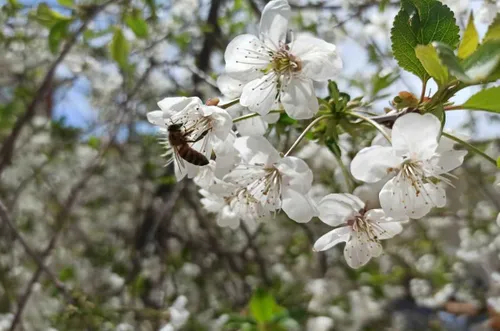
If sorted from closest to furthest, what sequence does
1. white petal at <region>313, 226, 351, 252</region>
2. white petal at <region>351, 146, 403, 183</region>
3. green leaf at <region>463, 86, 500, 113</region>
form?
1. green leaf at <region>463, 86, 500, 113</region>
2. white petal at <region>351, 146, 403, 183</region>
3. white petal at <region>313, 226, 351, 252</region>

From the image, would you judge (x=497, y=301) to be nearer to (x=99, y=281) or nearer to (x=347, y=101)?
(x=99, y=281)

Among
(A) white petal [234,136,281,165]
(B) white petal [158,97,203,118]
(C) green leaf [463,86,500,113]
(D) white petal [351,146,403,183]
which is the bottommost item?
(C) green leaf [463,86,500,113]

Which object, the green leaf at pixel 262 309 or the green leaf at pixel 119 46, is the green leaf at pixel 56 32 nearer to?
the green leaf at pixel 119 46

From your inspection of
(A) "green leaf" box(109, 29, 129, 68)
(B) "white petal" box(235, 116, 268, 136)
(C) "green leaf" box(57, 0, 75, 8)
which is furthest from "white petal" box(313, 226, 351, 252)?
(C) "green leaf" box(57, 0, 75, 8)

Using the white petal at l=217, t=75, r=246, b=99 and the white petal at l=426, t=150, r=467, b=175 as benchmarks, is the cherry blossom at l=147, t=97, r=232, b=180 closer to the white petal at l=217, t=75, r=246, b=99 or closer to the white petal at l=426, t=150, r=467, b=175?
the white petal at l=217, t=75, r=246, b=99

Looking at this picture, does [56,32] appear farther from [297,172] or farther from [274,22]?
[297,172]
